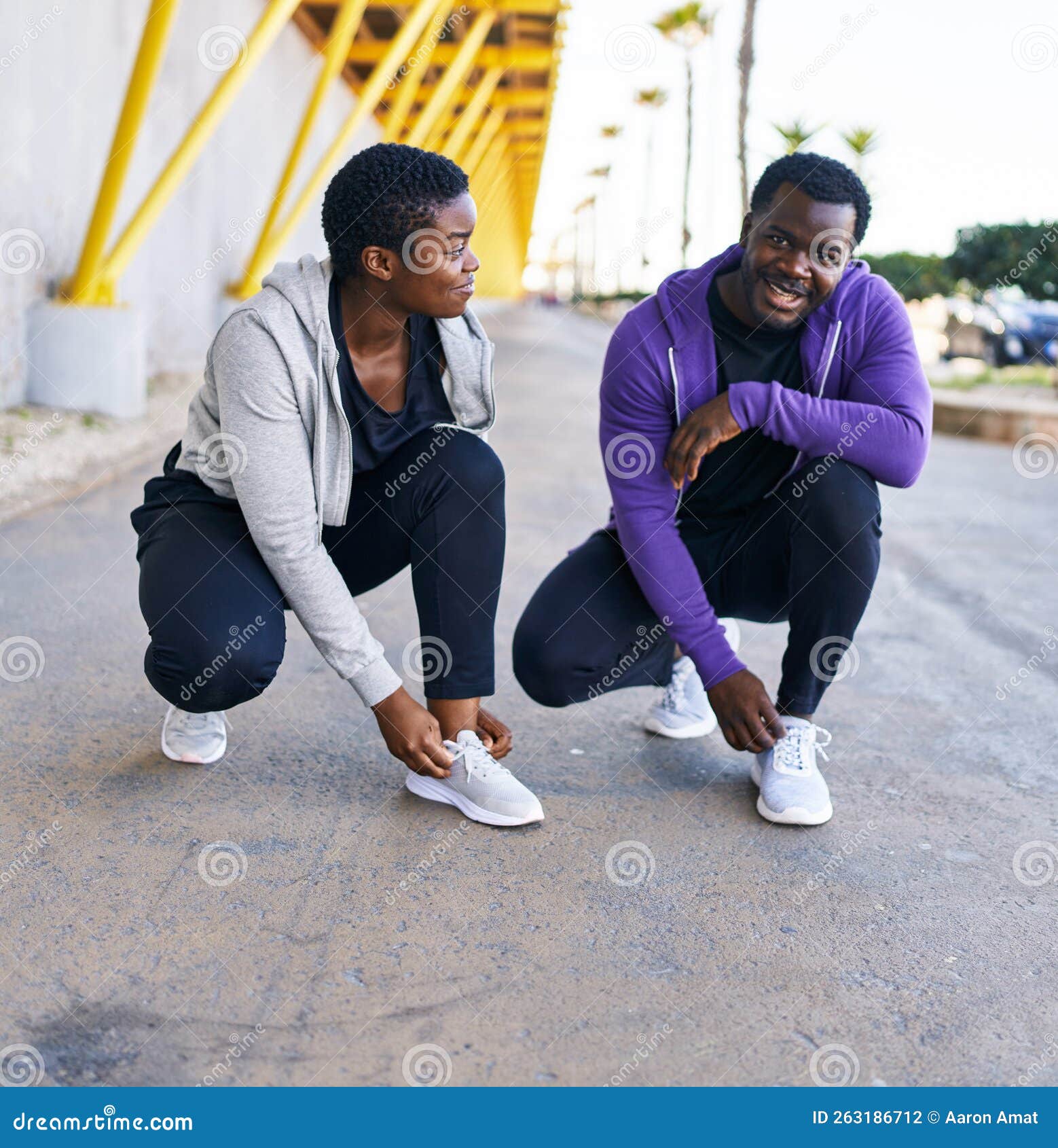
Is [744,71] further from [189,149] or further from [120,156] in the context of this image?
[120,156]

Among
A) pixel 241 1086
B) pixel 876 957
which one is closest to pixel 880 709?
pixel 876 957

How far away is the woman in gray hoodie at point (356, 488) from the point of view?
7.18ft

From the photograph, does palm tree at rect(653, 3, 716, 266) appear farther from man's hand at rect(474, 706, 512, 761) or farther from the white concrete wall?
man's hand at rect(474, 706, 512, 761)

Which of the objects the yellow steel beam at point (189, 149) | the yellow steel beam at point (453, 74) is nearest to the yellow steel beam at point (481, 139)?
the yellow steel beam at point (453, 74)

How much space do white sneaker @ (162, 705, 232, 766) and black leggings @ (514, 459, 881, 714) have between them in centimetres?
68

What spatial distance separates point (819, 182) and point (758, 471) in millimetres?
643

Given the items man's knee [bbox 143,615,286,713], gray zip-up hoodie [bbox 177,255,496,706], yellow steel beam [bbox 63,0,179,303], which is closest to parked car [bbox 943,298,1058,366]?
yellow steel beam [bbox 63,0,179,303]

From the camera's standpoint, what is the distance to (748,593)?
2652 mm

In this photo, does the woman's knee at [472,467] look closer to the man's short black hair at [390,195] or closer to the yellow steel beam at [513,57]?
the man's short black hair at [390,195]

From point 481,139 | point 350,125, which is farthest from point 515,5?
point 481,139

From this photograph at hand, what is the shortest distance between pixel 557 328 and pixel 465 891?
97.9 ft

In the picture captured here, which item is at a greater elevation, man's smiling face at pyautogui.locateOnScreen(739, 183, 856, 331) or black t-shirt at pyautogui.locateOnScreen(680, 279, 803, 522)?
man's smiling face at pyautogui.locateOnScreen(739, 183, 856, 331)

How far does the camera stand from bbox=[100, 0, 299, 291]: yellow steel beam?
7.08 m

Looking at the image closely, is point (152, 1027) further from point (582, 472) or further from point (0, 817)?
point (582, 472)
